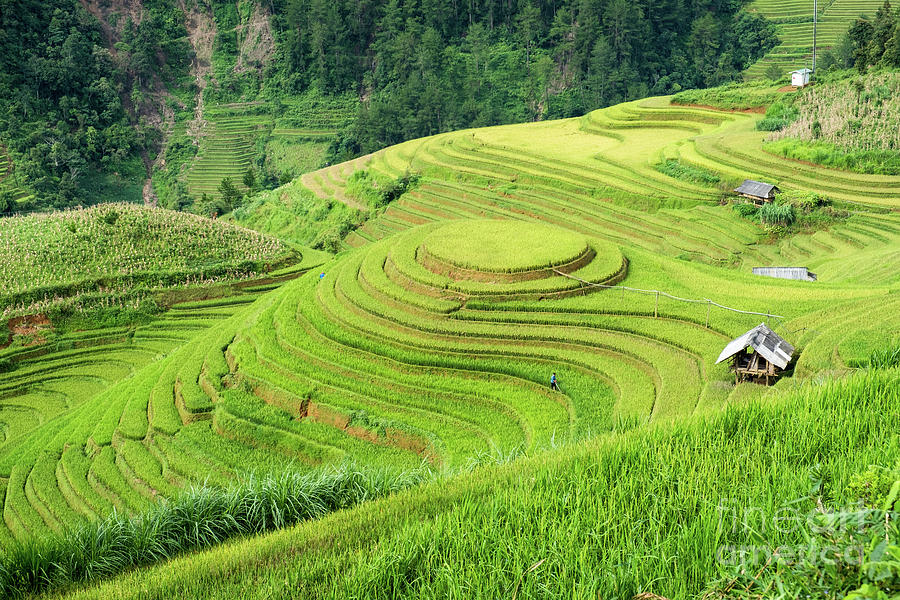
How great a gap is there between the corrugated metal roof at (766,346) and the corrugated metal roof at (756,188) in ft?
54.4

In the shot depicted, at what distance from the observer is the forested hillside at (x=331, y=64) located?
58.8m

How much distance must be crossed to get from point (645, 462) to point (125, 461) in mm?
13846

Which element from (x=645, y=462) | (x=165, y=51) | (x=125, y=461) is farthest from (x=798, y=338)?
(x=165, y=51)

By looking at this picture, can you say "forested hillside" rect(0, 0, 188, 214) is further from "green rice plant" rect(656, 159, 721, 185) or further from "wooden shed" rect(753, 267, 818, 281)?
"wooden shed" rect(753, 267, 818, 281)

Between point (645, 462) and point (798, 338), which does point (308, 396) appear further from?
point (645, 462)

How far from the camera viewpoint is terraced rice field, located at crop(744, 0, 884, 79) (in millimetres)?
63219

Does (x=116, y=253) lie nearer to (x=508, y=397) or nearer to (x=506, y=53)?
(x=508, y=397)

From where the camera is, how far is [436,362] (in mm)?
15484

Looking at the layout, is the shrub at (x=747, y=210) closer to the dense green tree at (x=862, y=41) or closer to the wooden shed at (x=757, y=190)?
the wooden shed at (x=757, y=190)

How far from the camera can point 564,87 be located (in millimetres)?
69188

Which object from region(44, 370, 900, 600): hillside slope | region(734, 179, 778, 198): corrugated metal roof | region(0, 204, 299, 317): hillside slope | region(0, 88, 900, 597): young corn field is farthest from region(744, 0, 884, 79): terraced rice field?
region(44, 370, 900, 600): hillside slope

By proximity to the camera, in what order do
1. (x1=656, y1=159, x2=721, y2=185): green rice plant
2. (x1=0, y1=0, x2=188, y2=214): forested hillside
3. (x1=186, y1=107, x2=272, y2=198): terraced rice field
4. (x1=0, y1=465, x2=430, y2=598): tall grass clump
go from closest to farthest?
(x1=0, y1=465, x2=430, y2=598): tall grass clump
(x1=656, y1=159, x2=721, y2=185): green rice plant
(x1=0, y1=0, x2=188, y2=214): forested hillside
(x1=186, y1=107, x2=272, y2=198): terraced rice field

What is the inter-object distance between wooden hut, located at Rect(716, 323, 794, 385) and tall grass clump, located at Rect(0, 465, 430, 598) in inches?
318

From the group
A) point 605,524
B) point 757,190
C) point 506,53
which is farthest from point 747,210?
point 506,53
